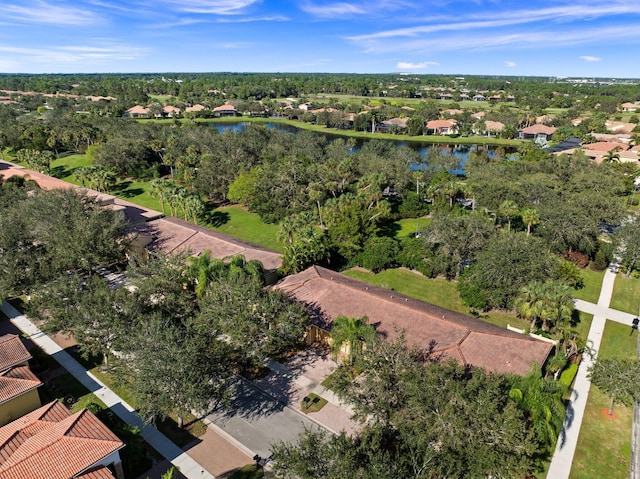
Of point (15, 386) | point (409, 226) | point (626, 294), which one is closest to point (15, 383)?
point (15, 386)

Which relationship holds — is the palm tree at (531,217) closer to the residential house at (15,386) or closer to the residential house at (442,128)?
the residential house at (15,386)

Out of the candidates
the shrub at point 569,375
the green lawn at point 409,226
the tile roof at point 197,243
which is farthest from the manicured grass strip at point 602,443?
the green lawn at point 409,226

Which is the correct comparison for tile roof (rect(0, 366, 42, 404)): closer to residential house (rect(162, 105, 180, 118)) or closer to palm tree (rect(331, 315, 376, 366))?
palm tree (rect(331, 315, 376, 366))

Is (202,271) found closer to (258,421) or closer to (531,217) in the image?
(258,421)

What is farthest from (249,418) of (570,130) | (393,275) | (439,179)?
(570,130)

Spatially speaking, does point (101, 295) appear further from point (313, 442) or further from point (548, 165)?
point (548, 165)
